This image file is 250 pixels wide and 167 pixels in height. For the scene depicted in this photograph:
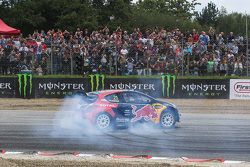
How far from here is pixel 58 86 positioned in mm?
28359

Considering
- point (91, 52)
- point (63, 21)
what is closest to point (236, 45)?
point (91, 52)

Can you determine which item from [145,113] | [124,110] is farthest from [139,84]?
[124,110]

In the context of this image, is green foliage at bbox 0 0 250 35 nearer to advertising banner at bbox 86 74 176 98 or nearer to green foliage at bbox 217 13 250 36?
green foliage at bbox 217 13 250 36

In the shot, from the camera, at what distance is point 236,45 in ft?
94.9

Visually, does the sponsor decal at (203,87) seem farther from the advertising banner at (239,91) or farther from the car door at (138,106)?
the car door at (138,106)

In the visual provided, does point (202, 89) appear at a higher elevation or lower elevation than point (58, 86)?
lower

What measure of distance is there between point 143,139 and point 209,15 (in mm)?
71244

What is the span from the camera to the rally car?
665 inches

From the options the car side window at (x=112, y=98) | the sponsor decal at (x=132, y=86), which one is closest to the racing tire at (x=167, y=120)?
the car side window at (x=112, y=98)

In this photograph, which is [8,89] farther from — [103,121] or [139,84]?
[103,121]

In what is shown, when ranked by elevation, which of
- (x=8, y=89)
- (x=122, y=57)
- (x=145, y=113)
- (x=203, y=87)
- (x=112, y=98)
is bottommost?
(x=145, y=113)

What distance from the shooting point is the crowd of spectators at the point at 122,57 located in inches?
1117

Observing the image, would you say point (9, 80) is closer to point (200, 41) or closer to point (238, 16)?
point (200, 41)

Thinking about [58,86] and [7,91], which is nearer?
[7,91]
